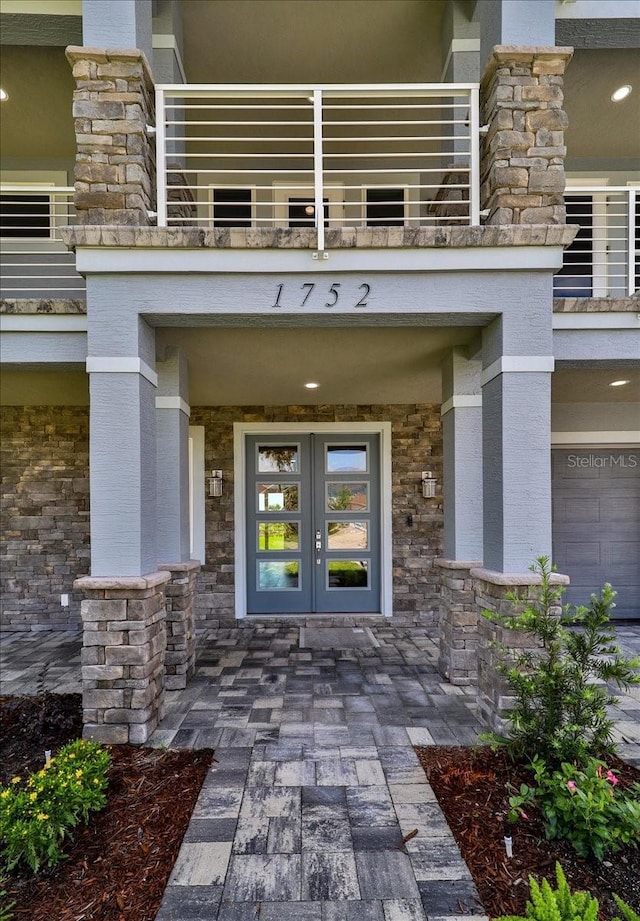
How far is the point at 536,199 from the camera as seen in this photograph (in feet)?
10.8

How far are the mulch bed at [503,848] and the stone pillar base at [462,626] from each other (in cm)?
121

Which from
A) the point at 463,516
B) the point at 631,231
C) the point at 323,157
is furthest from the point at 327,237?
the point at 631,231

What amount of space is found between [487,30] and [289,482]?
483 centimetres

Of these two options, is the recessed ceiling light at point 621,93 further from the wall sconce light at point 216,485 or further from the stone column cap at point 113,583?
the stone column cap at point 113,583

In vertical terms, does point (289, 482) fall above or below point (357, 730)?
above

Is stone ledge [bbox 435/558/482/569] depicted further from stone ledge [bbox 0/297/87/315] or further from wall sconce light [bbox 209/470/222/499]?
stone ledge [bbox 0/297/87/315]

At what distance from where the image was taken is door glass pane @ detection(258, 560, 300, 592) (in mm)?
6371

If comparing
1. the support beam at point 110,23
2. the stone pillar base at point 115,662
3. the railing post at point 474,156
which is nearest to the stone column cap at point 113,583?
the stone pillar base at point 115,662

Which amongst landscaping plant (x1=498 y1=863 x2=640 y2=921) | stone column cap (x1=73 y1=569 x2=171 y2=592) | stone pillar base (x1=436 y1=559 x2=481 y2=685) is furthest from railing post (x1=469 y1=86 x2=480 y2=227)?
landscaping plant (x1=498 y1=863 x2=640 y2=921)

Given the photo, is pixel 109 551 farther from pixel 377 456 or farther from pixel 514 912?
pixel 377 456

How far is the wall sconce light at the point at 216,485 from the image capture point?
6.17 m

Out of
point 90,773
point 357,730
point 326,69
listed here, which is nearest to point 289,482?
point 357,730

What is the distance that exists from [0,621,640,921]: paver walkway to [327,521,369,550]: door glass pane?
4.84 feet

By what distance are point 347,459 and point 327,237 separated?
359 centimetres
